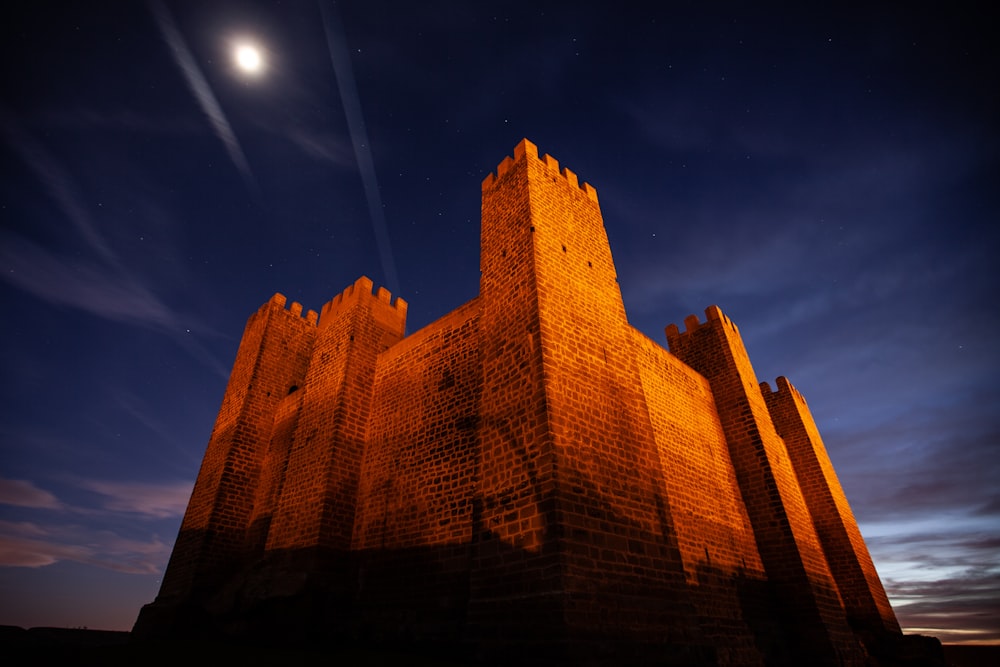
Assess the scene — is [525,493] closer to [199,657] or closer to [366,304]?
[199,657]

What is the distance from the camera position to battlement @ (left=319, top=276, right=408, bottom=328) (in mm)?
15828

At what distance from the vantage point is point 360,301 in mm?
15523

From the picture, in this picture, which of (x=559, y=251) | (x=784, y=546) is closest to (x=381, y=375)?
(x=559, y=251)

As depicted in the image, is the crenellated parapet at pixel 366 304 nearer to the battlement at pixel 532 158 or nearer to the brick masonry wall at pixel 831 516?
the battlement at pixel 532 158

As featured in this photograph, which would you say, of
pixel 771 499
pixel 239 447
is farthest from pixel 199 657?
pixel 771 499

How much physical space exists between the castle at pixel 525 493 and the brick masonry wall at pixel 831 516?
0.10 metres

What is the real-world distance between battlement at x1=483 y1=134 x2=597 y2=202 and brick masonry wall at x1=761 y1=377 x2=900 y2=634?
44.3 ft

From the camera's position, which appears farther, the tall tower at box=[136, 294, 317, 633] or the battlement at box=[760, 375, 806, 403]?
the battlement at box=[760, 375, 806, 403]

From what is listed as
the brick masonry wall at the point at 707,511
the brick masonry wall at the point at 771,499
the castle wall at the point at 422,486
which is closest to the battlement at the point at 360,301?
the castle wall at the point at 422,486

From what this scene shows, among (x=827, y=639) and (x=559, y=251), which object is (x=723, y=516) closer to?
(x=827, y=639)

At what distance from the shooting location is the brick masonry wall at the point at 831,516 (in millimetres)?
15930

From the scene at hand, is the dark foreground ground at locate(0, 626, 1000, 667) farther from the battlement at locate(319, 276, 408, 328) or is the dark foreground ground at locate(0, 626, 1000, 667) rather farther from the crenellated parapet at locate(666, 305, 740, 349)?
the crenellated parapet at locate(666, 305, 740, 349)

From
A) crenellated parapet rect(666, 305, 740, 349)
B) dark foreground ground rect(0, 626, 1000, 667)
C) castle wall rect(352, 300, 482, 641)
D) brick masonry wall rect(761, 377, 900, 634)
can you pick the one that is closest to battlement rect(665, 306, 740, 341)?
crenellated parapet rect(666, 305, 740, 349)

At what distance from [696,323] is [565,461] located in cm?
1229
